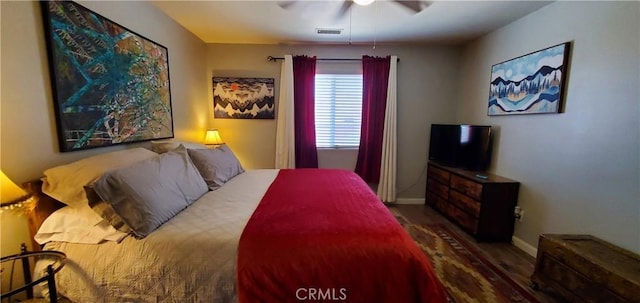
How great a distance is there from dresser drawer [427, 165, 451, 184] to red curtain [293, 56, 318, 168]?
167cm

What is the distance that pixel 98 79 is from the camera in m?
1.68

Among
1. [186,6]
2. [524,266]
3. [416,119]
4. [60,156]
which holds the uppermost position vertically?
[186,6]

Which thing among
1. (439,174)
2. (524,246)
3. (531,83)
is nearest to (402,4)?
(531,83)

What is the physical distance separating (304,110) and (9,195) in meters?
2.83

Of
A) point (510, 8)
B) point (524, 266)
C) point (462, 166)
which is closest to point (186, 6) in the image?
point (510, 8)

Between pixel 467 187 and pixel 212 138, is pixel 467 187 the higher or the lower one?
the lower one

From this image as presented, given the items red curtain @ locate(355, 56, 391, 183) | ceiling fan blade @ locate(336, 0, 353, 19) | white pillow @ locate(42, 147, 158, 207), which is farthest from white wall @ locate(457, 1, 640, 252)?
white pillow @ locate(42, 147, 158, 207)

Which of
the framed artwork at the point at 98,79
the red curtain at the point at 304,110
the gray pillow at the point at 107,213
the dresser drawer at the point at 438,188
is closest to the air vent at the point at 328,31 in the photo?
the red curtain at the point at 304,110

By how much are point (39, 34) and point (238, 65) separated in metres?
2.30

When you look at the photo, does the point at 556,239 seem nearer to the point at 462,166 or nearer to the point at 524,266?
the point at 524,266

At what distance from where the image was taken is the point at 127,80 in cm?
194

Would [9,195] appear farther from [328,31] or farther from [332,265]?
[328,31]

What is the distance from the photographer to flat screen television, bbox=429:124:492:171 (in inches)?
112

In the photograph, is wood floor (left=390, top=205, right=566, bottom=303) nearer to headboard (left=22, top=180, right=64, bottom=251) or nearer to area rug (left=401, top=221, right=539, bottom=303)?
area rug (left=401, top=221, right=539, bottom=303)
